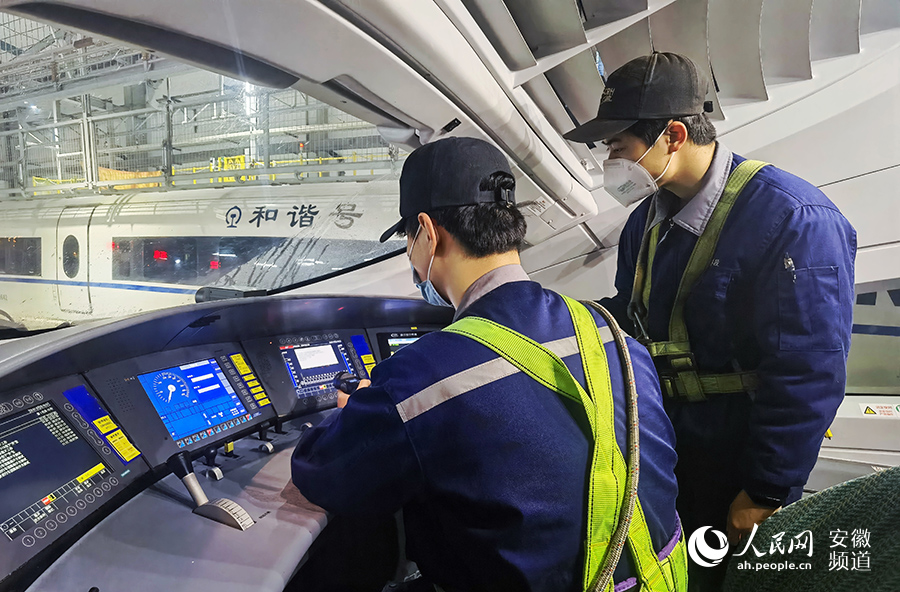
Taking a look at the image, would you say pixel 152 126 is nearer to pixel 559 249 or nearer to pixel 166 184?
pixel 166 184

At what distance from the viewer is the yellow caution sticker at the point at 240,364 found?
5.95 ft

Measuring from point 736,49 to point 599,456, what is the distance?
2647 millimetres

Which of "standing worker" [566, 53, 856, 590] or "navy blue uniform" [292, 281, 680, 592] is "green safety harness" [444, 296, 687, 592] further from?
"standing worker" [566, 53, 856, 590]

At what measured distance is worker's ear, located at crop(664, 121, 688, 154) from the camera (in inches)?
60.5

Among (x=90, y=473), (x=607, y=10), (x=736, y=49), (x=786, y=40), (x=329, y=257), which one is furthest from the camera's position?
(x=329, y=257)

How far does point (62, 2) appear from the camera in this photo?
0.80m

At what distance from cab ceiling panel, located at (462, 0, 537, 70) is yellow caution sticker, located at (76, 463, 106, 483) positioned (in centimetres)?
157

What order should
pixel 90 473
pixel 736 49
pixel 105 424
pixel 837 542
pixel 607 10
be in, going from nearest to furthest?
pixel 837 542, pixel 90 473, pixel 105 424, pixel 607 10, pixel 736 49

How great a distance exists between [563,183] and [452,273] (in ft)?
5.19

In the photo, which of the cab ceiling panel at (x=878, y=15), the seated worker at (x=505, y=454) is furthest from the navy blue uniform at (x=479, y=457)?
the cab ceiling panel at (x=878, y=15)

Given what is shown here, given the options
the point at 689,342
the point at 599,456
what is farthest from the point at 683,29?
the point at 599,456

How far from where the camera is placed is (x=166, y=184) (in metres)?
3.96

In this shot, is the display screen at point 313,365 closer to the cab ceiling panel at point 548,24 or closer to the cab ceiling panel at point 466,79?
the cab ceiling panel at point 466,79

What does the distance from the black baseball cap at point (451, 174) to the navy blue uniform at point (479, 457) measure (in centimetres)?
30
